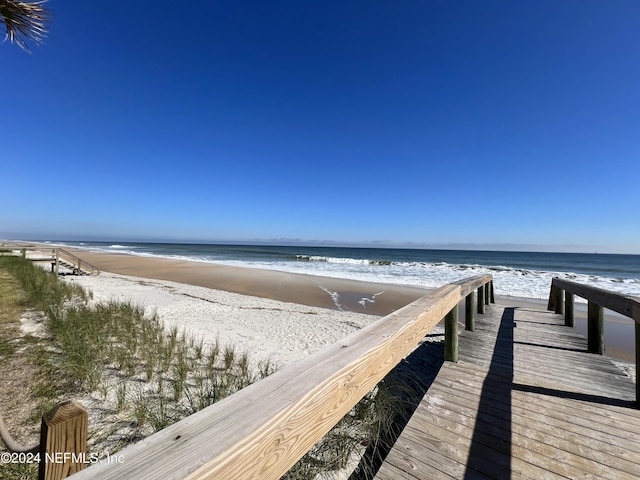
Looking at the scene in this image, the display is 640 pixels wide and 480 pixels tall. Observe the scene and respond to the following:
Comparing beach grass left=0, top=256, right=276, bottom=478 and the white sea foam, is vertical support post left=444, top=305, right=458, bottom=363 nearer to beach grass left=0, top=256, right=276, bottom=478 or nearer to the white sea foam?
beach grass left=0, top=256, right=276, bottom=478

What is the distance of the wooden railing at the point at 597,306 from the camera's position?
8.88 ft

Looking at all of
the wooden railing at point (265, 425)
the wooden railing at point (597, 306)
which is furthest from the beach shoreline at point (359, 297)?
the wooden railing at point (265, 425)

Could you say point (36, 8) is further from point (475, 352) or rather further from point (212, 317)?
point (475, 352)

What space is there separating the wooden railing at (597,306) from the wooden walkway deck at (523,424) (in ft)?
1.17

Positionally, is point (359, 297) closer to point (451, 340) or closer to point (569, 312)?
point (569, 312)

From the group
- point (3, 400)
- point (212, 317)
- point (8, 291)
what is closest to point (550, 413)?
point (3, 400)

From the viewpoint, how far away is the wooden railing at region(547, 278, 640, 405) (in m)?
2.71

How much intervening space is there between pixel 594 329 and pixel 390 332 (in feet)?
15.3

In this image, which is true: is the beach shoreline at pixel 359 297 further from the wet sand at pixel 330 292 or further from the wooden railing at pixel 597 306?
the wooden railing at pixel 597 306

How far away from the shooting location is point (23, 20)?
4.04 meters

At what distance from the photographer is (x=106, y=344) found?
472 centimetres

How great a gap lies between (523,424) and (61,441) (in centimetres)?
311

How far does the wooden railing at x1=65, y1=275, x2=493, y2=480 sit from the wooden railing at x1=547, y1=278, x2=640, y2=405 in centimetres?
287

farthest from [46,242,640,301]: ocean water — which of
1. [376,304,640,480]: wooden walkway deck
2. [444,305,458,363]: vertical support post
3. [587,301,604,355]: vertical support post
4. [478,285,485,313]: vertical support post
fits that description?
[444,305,458,363]: vertical support post
